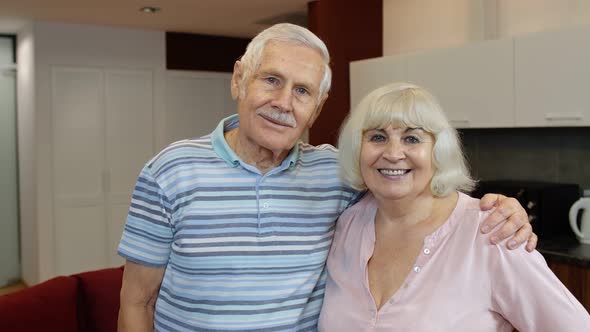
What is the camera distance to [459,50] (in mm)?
3584

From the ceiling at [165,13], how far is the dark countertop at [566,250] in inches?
108

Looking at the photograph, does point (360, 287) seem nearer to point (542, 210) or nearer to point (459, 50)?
point (542, 210)

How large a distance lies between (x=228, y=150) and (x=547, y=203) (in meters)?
2.37

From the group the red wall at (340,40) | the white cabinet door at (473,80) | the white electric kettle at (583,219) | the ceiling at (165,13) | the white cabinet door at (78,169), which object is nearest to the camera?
the white electric kettle at (583,219)

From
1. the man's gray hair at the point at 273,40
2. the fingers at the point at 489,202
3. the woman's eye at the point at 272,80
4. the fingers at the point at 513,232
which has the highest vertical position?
the man's gray hair at the point at 273,40

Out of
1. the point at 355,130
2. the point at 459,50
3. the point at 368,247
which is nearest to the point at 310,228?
the point at 368,247

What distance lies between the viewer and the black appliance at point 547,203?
10.6ft

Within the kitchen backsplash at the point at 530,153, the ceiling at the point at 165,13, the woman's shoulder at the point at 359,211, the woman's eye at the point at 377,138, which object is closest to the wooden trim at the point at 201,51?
the ceiling at the point at 165,13

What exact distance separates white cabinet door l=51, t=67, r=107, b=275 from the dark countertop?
4.31m

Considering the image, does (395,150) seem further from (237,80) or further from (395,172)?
(237,80)

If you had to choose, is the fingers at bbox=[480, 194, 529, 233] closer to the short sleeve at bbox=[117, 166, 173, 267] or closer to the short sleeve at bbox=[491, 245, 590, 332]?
the short sleeve at bbox=[491, 245, 590, 332]

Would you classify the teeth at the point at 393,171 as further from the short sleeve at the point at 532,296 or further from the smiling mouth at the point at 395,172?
the short sleeve at the point at 532,296

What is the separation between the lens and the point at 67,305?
77.9 inches

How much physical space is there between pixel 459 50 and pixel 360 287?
2.48m
